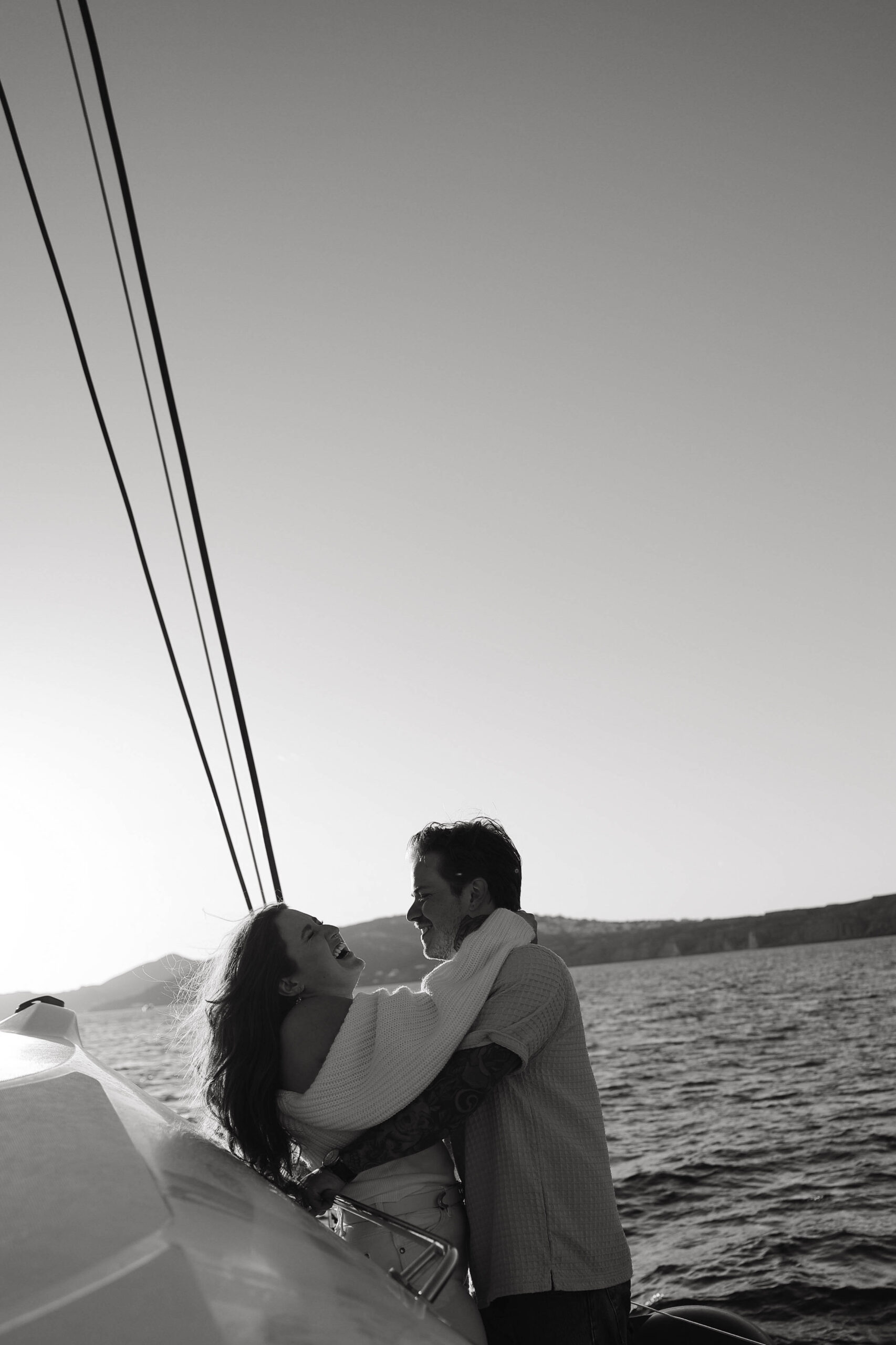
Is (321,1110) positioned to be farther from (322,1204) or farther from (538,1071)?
(538,1071)

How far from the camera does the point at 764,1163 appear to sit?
39.8ft

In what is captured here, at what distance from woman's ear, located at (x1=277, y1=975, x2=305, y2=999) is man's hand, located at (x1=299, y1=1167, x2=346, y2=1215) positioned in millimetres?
372

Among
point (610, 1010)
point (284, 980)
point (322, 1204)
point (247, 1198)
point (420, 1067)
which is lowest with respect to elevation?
point (610, 1010)

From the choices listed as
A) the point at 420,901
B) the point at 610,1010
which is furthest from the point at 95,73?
the point at 610,1010

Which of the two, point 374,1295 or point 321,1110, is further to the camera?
point 321,1110

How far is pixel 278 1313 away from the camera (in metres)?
1.25

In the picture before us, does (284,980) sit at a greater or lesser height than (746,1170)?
greater

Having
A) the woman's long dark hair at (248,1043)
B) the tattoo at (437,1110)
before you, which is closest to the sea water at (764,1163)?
the woman's long dark hair at (248,1043)

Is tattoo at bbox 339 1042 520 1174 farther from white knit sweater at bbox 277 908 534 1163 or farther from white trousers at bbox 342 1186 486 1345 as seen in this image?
white trousers at bbox 342 1186 486 1345

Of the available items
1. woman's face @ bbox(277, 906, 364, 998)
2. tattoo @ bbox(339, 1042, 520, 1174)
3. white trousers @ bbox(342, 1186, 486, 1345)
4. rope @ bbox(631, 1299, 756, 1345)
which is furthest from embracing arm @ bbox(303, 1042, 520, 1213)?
rope @ bbox(631, 1299, 756, 1345)

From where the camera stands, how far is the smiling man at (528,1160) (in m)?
2.02

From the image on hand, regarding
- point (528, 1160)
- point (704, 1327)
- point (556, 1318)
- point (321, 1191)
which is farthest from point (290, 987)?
point (704, 1327)

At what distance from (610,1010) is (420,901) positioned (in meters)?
54.4

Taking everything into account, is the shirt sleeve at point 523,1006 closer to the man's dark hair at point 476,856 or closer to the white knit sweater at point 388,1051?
the white knit sweater at point 388,1051
